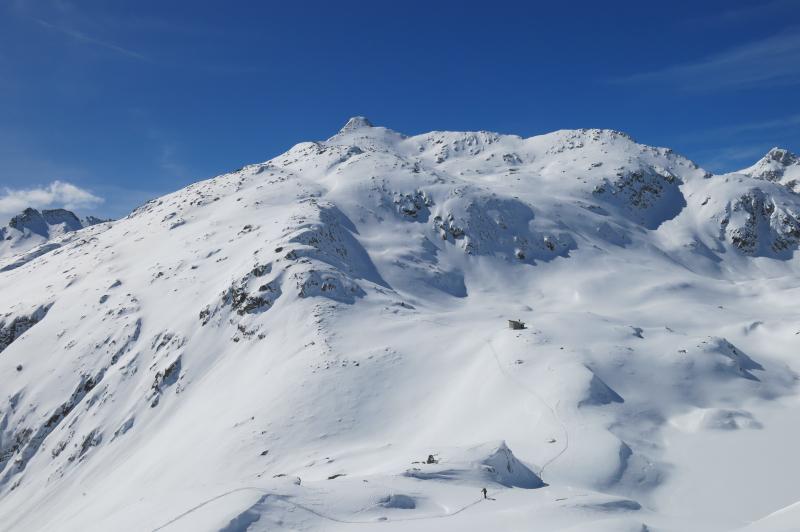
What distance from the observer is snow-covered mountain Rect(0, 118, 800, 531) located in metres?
22.8

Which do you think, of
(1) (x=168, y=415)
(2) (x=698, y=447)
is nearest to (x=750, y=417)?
(2) (x=698, y=447)

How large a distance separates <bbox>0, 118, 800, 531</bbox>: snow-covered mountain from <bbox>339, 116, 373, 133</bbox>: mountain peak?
52.2 meters

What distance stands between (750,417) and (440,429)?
769 inches

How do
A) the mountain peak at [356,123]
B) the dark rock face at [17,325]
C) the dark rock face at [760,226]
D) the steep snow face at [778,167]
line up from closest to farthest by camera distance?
the dark rock face at [17,325]
the dark rock face at [760,226]
the mountain peak at [356,123]
the steep snow face at [778,167]

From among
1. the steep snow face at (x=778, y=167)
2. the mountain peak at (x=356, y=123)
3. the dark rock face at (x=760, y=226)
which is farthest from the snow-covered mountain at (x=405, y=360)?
the steep snow face at (x=778, y=167)

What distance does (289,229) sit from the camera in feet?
233

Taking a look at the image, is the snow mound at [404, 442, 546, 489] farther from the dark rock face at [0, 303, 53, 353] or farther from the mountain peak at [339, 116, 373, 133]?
the mountain peak at [339, 116, 373, 133]

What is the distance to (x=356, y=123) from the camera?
16775 centimetres

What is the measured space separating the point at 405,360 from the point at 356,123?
445 ft

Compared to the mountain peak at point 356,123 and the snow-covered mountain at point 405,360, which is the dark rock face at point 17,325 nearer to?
the snow-covered mountain at point 405,360

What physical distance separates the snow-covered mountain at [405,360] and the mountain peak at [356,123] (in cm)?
5223

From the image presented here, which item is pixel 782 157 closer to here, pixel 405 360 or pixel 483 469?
pixel 405 360

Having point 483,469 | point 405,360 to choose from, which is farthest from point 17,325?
point 483,469

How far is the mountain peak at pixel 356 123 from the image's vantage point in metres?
164
